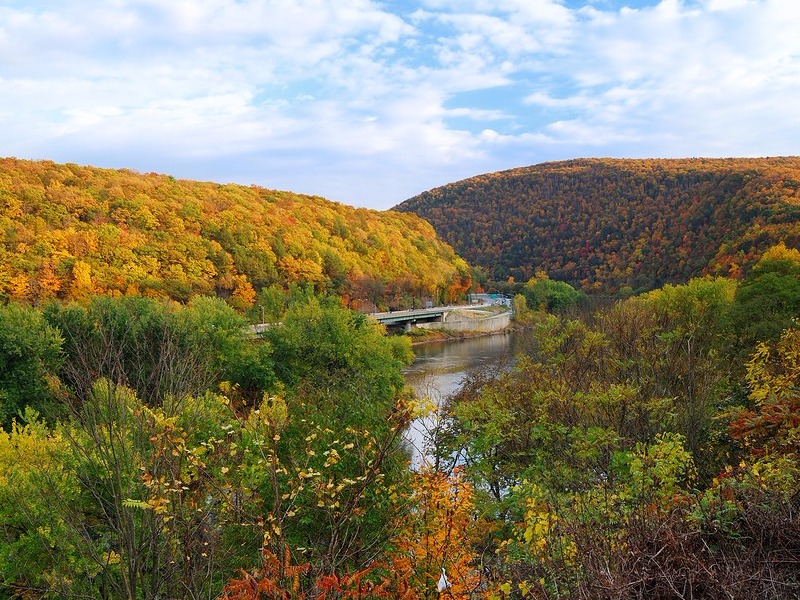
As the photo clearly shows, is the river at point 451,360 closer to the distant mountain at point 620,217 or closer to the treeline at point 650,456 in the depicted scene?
the treeline at point 650,456

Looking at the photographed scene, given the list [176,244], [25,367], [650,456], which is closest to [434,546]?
[650,456]

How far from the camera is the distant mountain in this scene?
218 ft

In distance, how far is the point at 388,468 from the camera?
987cm

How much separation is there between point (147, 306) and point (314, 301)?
969cm

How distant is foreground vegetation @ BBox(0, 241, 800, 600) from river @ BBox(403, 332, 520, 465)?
635cm

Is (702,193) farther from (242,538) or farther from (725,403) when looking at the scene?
(242,538)

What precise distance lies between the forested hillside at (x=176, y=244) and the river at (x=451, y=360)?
17548 mm

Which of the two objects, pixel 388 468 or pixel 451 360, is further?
pixel 451 360

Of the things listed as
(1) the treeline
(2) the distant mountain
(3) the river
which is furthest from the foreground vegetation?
(2) the distant mountain

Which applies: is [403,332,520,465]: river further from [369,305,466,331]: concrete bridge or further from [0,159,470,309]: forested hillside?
[0,159,470,309]: forested hillside

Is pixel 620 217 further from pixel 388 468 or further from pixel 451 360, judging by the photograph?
pixel 388 468

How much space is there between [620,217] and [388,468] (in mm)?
113701

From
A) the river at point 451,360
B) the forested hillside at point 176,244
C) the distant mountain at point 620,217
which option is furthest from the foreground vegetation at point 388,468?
the distant mountain at point 620,217

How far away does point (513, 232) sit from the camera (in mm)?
141875
